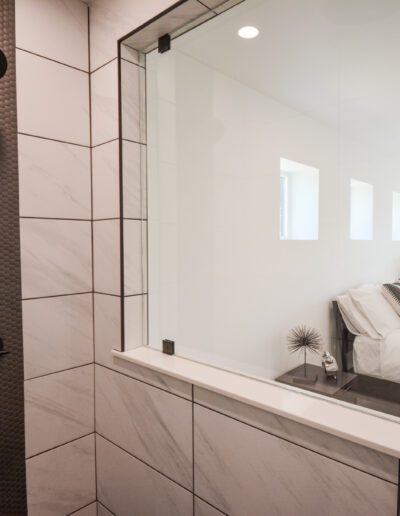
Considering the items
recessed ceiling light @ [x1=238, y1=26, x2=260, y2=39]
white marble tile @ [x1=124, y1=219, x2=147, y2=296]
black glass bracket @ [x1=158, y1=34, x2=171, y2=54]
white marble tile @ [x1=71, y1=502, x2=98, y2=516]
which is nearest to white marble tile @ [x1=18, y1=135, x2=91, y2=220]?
white marble tile @ [x1=124, y1=219, x2=147, y2=296]

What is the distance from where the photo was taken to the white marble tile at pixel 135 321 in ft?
4.53

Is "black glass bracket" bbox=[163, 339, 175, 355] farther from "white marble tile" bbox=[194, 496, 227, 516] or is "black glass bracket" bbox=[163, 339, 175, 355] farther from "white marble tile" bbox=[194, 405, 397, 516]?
"white marble tile" bbox=[194, 496, 227, 516]

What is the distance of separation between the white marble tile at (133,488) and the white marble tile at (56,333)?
0.37m

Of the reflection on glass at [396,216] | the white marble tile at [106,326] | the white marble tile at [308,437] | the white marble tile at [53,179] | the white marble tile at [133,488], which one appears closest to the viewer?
the white marble tile at [308,437]

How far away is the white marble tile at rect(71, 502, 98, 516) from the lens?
58.1 inches

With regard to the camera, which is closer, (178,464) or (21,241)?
(178,464)

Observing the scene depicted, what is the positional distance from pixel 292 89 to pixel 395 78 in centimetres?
38

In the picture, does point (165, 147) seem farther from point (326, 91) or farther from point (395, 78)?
point (395, 78)

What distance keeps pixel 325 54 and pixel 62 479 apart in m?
1.84

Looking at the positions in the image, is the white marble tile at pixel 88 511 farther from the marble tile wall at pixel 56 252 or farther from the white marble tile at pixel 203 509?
the white marble tile at pixel 203 509

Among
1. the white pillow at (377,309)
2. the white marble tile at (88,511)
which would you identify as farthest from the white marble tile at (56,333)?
the white pillow at (377,309)

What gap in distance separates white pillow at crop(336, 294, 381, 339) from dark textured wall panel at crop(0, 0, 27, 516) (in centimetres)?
110

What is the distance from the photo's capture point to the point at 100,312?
4.80 ft

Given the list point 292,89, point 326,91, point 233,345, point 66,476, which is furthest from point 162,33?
point 66,476
